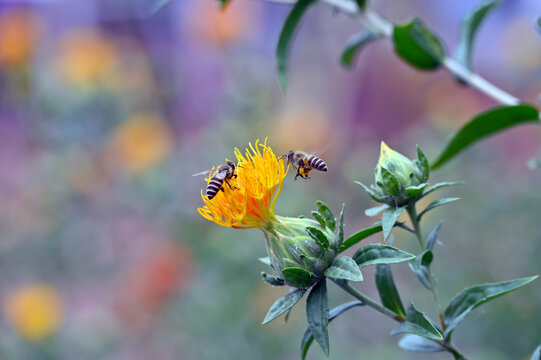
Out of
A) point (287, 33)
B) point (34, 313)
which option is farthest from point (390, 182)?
point (34, 313)

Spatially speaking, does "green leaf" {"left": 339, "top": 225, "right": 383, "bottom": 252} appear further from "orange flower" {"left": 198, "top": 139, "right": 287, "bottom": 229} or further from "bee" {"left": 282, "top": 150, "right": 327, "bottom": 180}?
"bee" {"left": 282, "top": 150, "right": 327, "bottom": 180}

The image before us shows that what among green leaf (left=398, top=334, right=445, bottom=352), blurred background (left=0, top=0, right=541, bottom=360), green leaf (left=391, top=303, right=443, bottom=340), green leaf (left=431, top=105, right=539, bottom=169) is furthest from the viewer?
blurred background (left=0, top=0, right=541, bottom=360)

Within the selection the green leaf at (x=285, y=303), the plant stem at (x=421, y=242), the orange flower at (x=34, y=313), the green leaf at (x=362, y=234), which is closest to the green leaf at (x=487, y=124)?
the plant stem at (x=421, y=242)

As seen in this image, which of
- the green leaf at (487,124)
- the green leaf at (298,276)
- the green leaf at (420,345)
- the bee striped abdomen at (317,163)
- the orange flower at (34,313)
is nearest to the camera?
the green leaf at (298,276)

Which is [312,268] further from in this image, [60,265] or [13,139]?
[13,139]

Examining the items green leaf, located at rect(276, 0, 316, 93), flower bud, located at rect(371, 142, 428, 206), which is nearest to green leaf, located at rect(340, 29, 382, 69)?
green leaf, located at rect(276, 0, 316, 93)

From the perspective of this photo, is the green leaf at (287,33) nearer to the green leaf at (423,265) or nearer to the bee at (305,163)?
the bee at (305,163)
